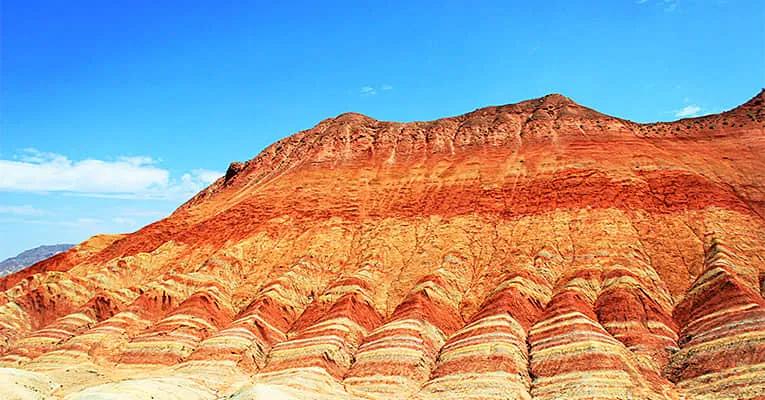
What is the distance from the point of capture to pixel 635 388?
26.6 meters

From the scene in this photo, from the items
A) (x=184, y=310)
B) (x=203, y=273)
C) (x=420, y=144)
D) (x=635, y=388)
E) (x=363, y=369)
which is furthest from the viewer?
(x=420, y=144)

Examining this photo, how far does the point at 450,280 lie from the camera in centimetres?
4225

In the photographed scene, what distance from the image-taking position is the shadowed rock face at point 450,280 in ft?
98.3

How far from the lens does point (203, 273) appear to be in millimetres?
48000

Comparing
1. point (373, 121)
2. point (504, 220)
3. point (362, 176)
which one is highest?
point (373, 121)

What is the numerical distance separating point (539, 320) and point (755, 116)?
41.0 m

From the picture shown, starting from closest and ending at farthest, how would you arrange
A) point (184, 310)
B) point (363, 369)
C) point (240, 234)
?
point (363, 369)
point (184, 310)
point (240, 234)

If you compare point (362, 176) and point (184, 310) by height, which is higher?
point (362, 176)

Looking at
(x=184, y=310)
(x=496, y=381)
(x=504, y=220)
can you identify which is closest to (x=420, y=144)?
(x=504, y=220)

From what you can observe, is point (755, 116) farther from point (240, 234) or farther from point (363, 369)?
point (240, 234)

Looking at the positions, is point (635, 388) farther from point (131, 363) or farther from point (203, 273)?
point (203, 273)

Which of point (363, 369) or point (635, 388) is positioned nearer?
point (635, 388)

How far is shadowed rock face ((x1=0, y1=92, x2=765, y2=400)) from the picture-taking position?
98.3 ft

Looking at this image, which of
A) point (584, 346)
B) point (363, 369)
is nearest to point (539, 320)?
point (584, 346)
